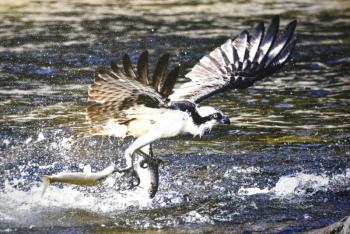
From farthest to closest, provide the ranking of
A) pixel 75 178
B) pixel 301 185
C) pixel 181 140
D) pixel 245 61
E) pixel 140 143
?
pixel 181 140
pixel 301 185
pixel 245 61
pixel 140 143
pixel 75 178

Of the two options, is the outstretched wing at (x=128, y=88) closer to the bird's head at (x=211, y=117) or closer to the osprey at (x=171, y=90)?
the osprey at (x=171, y=90)

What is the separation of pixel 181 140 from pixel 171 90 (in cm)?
374

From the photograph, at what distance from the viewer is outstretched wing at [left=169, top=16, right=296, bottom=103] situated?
8.30 meters

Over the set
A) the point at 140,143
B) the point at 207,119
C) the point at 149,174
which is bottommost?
the point at 149,174

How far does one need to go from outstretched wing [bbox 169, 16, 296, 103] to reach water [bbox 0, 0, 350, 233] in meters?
1.06

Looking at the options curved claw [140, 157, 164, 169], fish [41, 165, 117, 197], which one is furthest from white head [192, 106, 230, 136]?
fish [41, 165, 117, 197]

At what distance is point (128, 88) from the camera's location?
686 centimetres

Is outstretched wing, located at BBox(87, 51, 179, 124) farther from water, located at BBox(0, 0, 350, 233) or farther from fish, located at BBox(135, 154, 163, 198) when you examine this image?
water, located at BBox(0, 0, 350, 233)

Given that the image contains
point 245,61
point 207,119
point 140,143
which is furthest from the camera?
point 245,61

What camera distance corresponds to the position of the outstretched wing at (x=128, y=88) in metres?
6.47

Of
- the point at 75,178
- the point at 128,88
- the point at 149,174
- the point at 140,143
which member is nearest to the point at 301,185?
the point at 149,174

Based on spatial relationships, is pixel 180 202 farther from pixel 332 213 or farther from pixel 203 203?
pixel 332 213

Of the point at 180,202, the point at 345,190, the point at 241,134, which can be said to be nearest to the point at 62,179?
the point at 180,202

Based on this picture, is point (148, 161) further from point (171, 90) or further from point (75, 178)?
point (171, 90)
